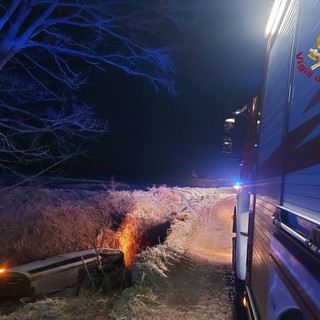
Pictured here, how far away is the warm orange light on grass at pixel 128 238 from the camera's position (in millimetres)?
13360

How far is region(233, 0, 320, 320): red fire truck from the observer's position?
1649 mm

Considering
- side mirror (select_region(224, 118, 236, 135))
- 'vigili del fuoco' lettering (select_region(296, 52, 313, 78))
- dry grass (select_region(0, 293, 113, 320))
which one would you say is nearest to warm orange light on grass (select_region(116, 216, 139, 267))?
dry grass (select_region(0, 293, 113, 320))

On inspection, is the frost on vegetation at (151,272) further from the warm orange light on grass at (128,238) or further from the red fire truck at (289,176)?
the warm orange light on grass at (128,238)

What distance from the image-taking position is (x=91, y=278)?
6793mm

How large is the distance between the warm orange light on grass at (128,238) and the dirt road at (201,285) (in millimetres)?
3822

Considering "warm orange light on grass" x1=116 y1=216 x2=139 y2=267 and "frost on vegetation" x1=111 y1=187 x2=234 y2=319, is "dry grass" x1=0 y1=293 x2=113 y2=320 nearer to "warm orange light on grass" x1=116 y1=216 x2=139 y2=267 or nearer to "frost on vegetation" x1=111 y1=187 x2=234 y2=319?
"frost on vegetation" x1=111 y1=187 x2=234 y2=319

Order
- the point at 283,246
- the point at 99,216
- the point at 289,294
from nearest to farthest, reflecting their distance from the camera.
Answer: the point at 289,294, the point at 283,246, the point at 99,216

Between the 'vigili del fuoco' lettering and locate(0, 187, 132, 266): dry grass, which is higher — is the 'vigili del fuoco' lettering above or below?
above

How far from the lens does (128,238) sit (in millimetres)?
13758

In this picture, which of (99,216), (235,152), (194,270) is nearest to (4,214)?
(99,216)

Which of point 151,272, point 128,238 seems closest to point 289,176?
point 151,272

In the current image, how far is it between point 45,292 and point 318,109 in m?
7.77

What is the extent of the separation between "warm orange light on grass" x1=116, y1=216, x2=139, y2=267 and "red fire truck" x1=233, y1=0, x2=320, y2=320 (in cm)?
998

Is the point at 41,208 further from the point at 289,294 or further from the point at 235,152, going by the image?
the point at 289,294
